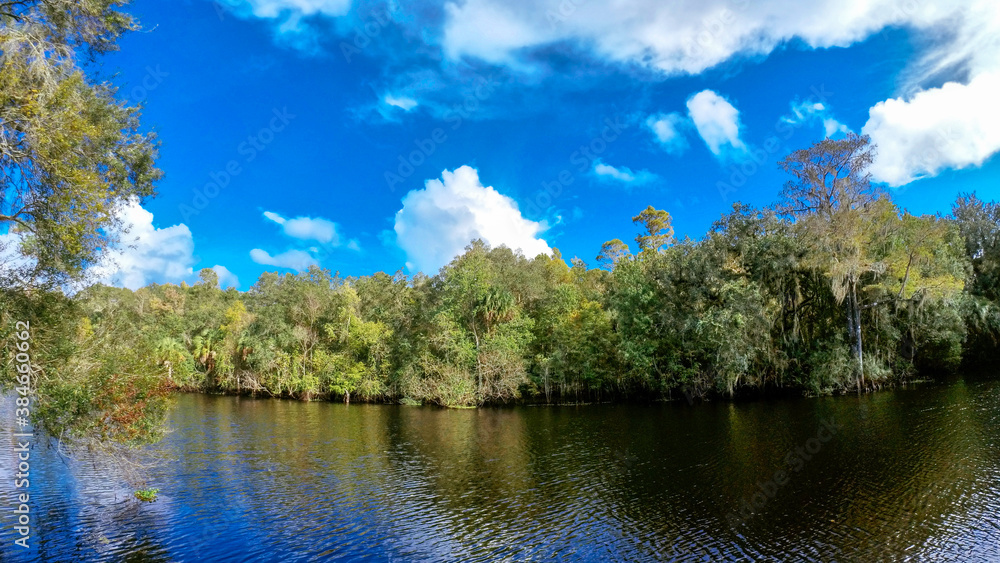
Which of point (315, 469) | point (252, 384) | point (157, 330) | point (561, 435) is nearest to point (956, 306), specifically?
point (561, 435)

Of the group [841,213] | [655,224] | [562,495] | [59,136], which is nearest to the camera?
[59,136]

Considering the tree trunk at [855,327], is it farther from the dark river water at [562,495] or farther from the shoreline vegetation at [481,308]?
the dark river water at [562,495]

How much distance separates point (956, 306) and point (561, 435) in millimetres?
32804

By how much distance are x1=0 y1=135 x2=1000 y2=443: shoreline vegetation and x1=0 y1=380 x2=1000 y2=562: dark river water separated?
9.32 m

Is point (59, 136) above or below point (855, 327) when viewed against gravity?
above

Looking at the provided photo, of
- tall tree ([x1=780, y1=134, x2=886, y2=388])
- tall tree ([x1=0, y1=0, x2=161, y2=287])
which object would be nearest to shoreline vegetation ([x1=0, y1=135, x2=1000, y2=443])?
tall tree ([x1=780, y1=134, x2=886, y2=388])

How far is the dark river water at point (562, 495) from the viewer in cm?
1202

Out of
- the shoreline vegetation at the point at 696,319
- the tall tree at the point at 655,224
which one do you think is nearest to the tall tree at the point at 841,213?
the shoreline vegetation at the point at 696,319

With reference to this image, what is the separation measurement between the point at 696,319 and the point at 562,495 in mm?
23487

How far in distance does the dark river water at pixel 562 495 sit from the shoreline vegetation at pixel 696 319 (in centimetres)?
932

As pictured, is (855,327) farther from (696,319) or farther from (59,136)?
(59,136)

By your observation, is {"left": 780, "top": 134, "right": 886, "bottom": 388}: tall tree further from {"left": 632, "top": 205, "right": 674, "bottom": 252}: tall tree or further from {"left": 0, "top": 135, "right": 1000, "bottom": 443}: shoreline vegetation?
{"left": 632, "top": 205, "right": 674, "bottom": 252}: tall tree

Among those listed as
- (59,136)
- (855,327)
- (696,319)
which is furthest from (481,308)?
(59,136)

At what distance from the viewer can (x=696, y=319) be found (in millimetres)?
36188
